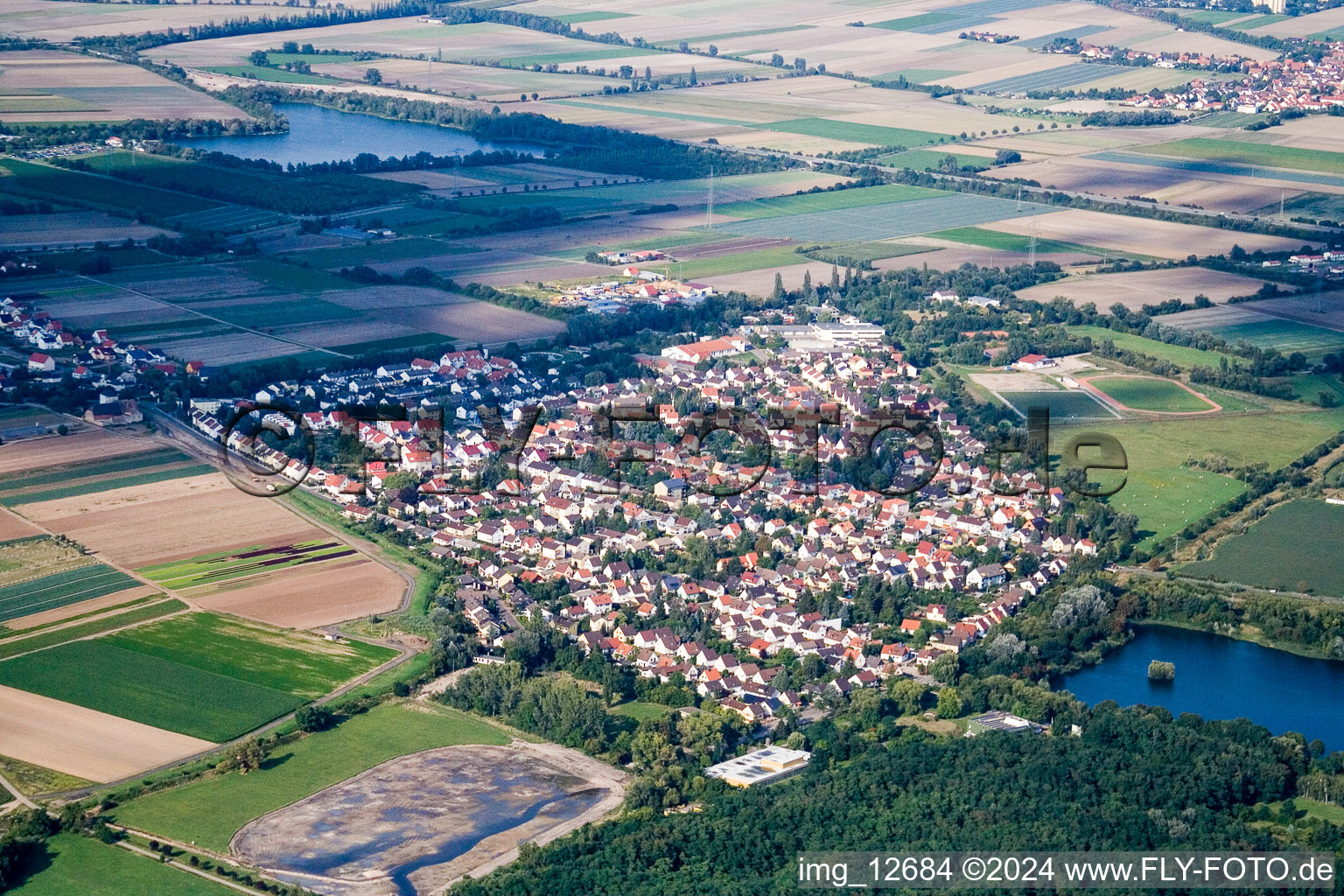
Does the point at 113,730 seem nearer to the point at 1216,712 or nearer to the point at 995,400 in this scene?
the point at 1216,712

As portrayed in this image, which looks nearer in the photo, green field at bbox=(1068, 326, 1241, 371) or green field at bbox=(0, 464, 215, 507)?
green field at bbox=(0, 464, 215, 507)

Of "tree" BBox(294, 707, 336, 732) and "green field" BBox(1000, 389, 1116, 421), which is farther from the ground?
"green field" BBox(1000, 389, 1116, 421)

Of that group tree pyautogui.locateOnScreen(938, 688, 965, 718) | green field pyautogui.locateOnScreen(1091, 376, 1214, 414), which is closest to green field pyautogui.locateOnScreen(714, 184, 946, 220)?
green field pyautogui.locateOnScreen(1091, 376, 1214, 414)

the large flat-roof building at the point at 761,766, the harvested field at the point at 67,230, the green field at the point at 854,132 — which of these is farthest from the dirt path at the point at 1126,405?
the green field at the point at 854,132

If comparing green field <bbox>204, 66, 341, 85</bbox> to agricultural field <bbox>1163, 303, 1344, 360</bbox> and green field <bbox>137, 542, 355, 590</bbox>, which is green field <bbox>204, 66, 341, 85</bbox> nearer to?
agricultural field <bbox>1163, 303, 1344, 360</bbox>

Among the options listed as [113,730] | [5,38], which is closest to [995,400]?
[113,730]

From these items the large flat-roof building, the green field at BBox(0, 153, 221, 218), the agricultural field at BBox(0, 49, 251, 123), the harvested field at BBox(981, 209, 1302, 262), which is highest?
the agricultural field at BBox(0, 49, 251, 123)

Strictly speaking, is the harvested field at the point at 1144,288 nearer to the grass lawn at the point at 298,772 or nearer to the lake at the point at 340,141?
the lake at the point at 340,141
